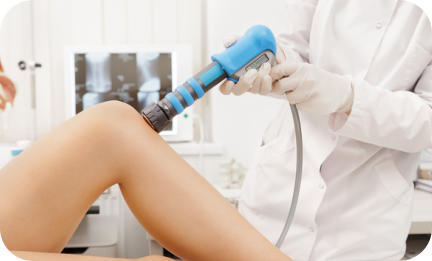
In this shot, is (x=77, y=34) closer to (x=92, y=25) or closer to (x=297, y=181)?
(x=92, y=25)

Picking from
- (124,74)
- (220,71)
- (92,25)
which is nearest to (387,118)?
(220,71)

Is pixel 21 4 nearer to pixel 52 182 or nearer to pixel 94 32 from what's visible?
pixel 94 32

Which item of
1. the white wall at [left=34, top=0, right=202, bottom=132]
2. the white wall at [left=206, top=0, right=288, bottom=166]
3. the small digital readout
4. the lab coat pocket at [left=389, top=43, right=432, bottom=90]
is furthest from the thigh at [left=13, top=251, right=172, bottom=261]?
the white wall at [left=34, top=0, right=202, bottom=132]

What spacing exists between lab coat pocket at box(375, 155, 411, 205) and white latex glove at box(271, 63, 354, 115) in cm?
17

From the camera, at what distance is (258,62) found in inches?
31.2

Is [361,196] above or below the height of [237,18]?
below

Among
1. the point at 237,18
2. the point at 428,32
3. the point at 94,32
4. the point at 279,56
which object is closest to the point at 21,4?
the point at 94,32

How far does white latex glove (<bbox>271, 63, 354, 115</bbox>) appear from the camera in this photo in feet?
2.70

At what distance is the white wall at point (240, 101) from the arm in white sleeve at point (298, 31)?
28.9 inches

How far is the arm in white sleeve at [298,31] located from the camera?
1.00 meters

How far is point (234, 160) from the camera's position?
2029 mm

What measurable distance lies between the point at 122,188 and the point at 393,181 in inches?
24.0

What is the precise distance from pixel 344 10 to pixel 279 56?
0.71 ft

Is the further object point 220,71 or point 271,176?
point 271,176
